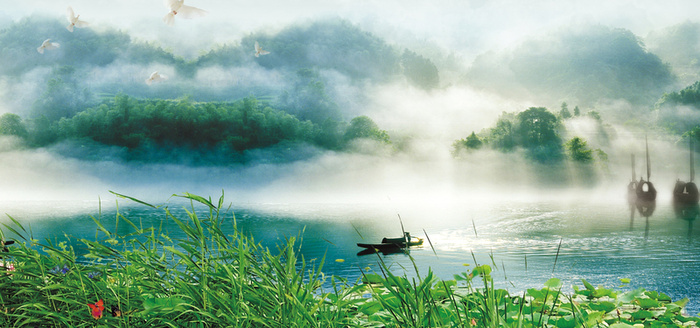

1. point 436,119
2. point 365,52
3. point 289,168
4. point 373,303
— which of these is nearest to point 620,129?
point 436,119

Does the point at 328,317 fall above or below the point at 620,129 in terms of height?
below

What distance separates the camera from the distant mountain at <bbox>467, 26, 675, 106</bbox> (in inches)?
1357

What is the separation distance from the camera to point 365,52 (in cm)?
3691

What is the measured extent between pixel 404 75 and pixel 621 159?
1484cm

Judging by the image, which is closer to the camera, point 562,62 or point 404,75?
point 404,75

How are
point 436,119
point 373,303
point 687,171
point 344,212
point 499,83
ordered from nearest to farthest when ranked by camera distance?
point 373,303, point 687,171, point 344,212, point 436,119, point 499,83

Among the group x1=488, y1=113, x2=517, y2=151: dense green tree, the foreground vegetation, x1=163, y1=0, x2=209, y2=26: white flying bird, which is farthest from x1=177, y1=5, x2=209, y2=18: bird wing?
x1=488, y1=113, x2=517, y2=151: dense green tree

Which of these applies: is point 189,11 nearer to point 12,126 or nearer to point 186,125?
point 186,125

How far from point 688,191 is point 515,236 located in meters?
13.1

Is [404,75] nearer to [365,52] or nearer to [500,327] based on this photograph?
[365,52]

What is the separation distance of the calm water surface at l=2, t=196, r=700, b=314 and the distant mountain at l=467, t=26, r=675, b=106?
7812mm

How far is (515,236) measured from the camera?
22.9 m

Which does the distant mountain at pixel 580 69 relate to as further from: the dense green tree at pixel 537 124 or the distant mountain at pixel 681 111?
the distant mountain at pixel 681 111

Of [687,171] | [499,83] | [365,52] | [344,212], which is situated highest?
[365,52]
